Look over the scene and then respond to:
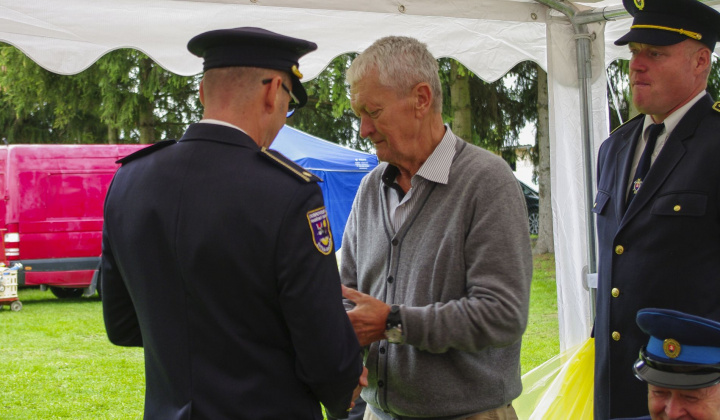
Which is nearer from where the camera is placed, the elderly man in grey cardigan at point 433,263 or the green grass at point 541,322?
the elderly man in grey cardigan at point 433,263

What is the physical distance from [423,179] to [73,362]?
7093mm

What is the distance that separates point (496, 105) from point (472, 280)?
11560 mm

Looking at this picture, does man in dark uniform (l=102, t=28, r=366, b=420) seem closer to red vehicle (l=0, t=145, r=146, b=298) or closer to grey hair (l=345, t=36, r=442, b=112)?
grey hair (l=345, t=36, r=442, b=112)

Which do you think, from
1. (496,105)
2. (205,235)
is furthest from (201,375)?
(496,105)

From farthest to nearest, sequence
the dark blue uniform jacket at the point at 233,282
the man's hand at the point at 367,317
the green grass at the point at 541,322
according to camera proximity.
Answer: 1. the green grass at the point at 541,322
2. the man's hand at the point at 367,317
3. the dark blue uniform jacket at the point at 233,282

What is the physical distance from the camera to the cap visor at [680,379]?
171 centimetres

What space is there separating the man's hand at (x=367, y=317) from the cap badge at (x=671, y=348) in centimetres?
65

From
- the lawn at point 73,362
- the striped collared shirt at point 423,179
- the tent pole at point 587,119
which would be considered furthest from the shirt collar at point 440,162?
the lawn at point 73,362

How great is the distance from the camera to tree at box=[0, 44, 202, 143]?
12055mm

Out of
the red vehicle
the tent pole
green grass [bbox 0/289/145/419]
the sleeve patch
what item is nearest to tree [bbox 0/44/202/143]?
the red vehicle

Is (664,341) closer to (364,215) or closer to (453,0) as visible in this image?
(364,215)

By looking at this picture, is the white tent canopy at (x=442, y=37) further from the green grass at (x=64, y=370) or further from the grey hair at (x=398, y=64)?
the green grass at (x=64, y=370)

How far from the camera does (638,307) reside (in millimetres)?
2273

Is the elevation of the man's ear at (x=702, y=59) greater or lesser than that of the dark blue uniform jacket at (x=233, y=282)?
greater
